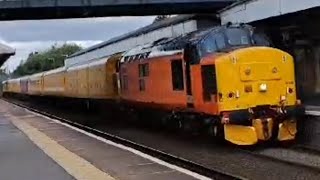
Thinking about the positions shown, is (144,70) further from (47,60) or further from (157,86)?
(47,60)

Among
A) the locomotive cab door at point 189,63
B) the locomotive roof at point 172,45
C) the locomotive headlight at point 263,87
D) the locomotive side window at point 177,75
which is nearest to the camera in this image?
the locomotive headlight at point 263,87

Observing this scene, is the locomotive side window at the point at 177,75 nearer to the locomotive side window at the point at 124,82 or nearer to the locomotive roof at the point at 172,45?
the locomotive roof at the point at 172,45

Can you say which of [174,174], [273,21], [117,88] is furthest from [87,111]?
[174,174]

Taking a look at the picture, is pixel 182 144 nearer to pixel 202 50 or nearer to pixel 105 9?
pixel 202 50

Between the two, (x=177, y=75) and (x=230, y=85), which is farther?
(x=177, y=75)

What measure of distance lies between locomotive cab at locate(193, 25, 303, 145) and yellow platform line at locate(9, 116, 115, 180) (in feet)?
11.1

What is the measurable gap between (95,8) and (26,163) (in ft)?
83.6

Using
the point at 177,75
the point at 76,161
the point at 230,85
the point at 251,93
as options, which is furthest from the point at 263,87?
the point at 76,161

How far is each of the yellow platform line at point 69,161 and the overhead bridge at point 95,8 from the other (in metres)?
17.9

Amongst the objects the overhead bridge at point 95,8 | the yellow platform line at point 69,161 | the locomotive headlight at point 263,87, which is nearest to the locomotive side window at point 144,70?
the yellow platform line at point 69,161

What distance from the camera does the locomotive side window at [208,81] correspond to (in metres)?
14.4

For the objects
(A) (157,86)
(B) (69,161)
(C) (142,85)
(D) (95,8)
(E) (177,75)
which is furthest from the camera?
(D) (95,8)

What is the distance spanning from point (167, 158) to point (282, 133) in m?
2.87

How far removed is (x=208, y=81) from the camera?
14.6 metres
